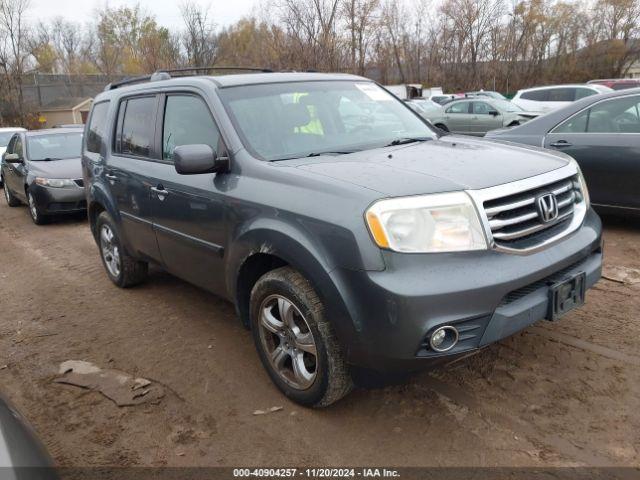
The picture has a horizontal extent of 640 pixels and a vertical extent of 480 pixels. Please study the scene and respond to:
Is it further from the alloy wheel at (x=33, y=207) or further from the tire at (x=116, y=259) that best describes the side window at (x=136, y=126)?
the alloy wheel at (x=33, y=207)

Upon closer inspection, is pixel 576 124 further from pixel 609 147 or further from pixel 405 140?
pixel 405 140

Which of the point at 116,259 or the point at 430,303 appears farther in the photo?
the point at 116,259

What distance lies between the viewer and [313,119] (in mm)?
3615

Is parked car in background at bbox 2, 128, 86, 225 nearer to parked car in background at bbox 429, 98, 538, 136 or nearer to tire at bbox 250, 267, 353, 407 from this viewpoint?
tire at bbox 250, 267, 353, 407

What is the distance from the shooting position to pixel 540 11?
48.6 m

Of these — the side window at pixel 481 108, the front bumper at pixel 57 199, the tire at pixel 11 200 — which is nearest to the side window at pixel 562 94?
the side window at pixel 481 108

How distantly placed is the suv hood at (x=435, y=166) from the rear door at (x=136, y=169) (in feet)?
5.10

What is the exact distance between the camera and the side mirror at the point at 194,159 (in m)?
3.11

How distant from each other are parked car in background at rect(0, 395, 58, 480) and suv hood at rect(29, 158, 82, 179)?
7.70m

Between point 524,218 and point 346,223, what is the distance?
914mm

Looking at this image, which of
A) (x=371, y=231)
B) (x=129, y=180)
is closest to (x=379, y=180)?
(x=371, y=231)

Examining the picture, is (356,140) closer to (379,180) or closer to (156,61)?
(379,180)

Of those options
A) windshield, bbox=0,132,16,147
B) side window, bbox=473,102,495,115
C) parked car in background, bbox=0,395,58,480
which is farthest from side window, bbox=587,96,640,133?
windshield, bbox=0,132,16,147

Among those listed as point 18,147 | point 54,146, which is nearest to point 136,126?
point 54,146
